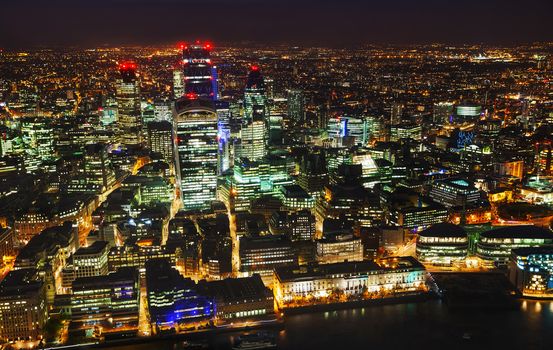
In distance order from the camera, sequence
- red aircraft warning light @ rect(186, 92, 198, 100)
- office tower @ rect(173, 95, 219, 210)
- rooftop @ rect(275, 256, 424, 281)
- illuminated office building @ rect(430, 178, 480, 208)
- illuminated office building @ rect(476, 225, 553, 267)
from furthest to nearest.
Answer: red aircraft warning light @ rect(186, 92, 198, 100), office tower @ rect(173, 95, 219, 210), illuminated office building @ rect(430, 178, 480, 208), illuminated office building @ rect(476, 225, 553, 267), rooftop @ rect(275, 256, 424, 281)

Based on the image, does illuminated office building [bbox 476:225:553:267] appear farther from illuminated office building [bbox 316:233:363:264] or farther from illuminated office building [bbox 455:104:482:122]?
illuminated office building [bbox 455:104:482:122]

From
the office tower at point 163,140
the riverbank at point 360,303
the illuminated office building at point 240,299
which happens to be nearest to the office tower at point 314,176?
the office tower at point 163,140

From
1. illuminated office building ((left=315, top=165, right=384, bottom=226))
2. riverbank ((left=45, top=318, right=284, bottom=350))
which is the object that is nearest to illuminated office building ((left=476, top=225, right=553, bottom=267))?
illuminated office building ((left=315, top=165, right=384, bottom=226))

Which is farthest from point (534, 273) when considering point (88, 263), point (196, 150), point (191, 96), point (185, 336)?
point (191, 96)

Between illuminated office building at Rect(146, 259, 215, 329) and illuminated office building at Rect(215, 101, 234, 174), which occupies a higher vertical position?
illuminated office building at Rect(215, 101, 234, 174)

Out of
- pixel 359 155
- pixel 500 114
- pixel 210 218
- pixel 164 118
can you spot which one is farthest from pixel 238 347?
pixel 500 114

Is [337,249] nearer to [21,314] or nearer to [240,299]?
[240,299]

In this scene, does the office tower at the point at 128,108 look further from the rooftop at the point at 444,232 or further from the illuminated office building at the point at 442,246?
the illuminated office building at the point at 442,246
